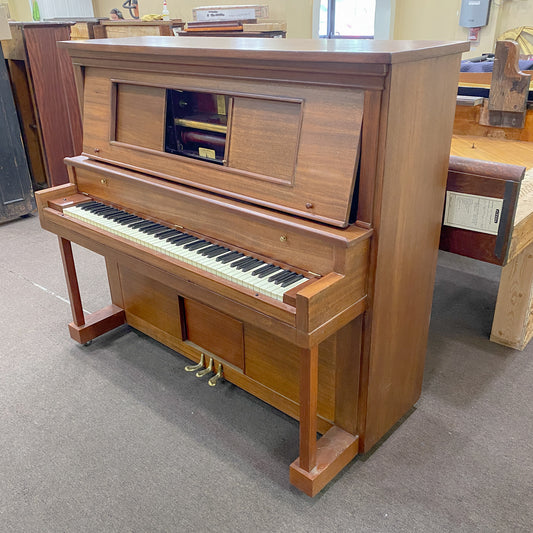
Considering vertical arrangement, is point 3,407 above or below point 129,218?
below

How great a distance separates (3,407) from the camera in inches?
79.5

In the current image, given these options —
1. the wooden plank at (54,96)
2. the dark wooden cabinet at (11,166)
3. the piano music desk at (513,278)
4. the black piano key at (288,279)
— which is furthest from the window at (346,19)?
the black piano key at (288,279)

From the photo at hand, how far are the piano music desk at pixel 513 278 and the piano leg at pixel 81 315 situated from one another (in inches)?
65.9

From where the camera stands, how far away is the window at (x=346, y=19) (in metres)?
5.79

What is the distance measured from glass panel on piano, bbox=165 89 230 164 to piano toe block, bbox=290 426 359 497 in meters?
1.00

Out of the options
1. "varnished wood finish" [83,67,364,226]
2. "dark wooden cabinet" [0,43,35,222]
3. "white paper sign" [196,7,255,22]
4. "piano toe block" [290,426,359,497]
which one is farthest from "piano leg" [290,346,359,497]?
"white paper sign" [196,7,255,22]

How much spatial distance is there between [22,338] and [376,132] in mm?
1920

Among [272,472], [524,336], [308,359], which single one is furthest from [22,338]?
[524,336]

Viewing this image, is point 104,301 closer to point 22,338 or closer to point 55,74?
point 22,338

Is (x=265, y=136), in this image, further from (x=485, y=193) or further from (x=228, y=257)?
(x=485, y=193)

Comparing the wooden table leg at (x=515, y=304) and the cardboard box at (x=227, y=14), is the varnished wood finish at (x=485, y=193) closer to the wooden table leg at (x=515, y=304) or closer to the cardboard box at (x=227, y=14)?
the wooden table leg at (x=515, y=304)

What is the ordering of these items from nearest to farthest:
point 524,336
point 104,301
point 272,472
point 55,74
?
point 272,472 → point 524,336 → point 104,301 → point 55,74

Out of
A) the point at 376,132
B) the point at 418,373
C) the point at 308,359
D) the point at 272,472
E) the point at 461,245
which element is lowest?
the point at 272,472

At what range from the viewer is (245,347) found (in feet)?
6.40
